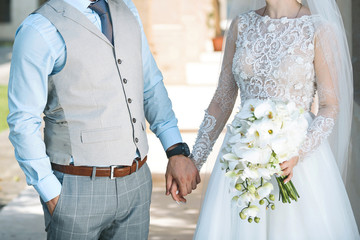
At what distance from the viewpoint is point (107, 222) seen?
9.39 ft

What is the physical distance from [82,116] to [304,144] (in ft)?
3.47

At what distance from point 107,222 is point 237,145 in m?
0.70

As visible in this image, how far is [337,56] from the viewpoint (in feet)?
9.85

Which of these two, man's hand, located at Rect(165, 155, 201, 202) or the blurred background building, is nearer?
man's hand, located at Rect(165, 155, 201, 202)

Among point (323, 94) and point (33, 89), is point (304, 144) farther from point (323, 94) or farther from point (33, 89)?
point (33, 89)

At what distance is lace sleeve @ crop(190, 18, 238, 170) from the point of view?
11.0 ft

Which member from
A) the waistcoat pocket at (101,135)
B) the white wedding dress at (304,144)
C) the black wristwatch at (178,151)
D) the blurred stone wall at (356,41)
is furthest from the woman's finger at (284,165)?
the blurred stone wall at (356,41)

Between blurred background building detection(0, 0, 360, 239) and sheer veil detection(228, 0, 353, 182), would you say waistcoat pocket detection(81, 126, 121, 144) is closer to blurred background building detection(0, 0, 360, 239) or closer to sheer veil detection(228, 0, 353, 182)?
blurred background building detection(0, 0, 360, 239)

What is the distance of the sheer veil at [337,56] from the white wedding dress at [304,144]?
0.6 inches

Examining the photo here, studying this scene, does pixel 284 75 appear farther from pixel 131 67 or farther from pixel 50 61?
pixel 50 61

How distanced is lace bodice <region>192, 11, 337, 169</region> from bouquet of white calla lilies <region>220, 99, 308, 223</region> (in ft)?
1.08

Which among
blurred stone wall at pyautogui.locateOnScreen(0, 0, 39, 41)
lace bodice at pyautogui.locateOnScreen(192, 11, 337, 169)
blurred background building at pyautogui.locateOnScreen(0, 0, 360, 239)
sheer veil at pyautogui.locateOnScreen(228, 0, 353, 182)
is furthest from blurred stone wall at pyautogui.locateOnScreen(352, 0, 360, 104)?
blurred stone wall at pyautogui.locateOnScreen(0, 0, 39, 41)

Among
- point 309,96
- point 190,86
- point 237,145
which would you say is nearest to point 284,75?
point 309,96

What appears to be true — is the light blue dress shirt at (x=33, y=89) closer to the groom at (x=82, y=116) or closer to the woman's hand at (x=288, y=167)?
the groom at (x=82, y=116)
